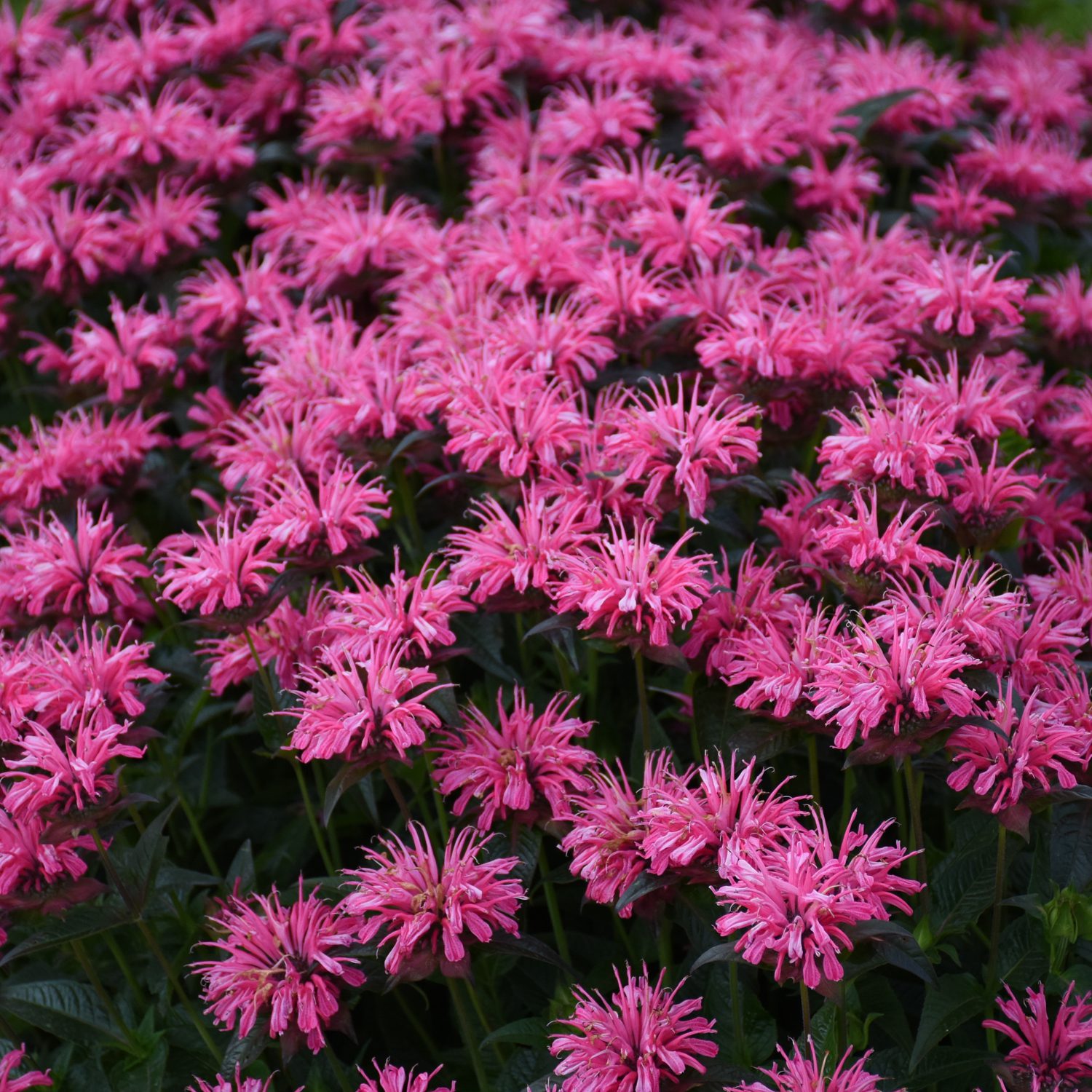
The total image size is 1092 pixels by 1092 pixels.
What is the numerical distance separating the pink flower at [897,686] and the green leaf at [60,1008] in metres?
0.97

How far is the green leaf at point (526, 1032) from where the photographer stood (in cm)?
127

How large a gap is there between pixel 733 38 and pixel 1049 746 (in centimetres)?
206

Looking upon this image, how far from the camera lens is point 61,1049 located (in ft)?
4.89

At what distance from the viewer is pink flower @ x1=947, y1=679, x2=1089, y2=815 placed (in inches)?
45.4

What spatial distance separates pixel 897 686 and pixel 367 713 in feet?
1.77

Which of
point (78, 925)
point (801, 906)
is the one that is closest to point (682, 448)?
point (801, 906)

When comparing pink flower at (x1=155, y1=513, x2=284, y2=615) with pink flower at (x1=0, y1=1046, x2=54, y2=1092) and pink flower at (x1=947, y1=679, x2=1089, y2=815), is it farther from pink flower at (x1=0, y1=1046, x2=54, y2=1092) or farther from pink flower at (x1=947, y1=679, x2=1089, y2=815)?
pink flower at (x1=947, y1=679, x2=1089, y2=815)

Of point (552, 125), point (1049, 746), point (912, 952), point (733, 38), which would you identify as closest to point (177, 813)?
point (912, 952)

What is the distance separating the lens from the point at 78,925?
1366mm

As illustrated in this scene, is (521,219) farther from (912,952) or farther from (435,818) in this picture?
(912,952)

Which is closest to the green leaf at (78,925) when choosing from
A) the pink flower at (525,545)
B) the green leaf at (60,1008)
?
the green leaf at (60,1008)

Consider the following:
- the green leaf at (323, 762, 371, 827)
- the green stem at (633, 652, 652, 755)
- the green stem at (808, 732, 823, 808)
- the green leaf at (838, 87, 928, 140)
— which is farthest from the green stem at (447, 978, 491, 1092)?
the green leaf at (838, 87, 928, 140)

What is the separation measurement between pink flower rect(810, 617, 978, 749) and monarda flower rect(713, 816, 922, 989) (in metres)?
0.13

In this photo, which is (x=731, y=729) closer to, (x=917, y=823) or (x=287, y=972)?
(x=917, y=823)
